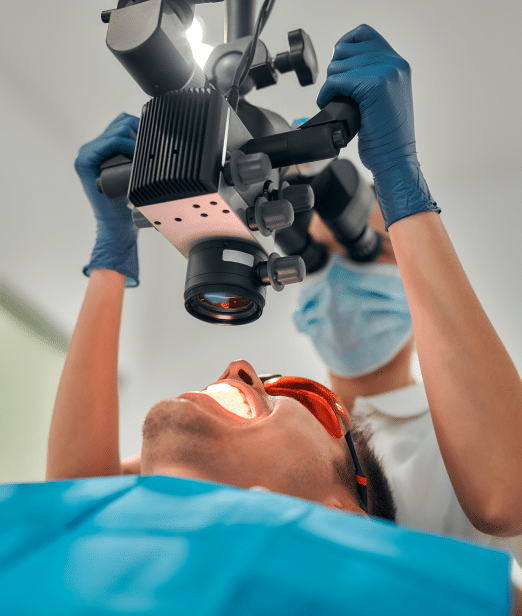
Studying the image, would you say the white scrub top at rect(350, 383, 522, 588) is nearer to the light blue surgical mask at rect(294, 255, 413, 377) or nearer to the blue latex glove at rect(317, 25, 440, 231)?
the light blue surgical mask at rect(294, 255, 413, 377)

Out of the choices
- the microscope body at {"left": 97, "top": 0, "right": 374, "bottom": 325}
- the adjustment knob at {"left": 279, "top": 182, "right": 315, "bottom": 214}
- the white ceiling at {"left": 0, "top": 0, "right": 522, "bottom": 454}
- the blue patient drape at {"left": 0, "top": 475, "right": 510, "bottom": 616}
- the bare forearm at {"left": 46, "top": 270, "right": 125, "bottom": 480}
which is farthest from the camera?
the white ceiling at {"left": 0, "top": 0, "right": 522, "bottom": 454}

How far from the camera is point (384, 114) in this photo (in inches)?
30.4

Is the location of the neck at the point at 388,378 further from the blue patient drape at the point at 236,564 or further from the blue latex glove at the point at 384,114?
the blue patient drape at the point at 236,564

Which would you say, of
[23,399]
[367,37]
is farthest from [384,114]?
[23,399]

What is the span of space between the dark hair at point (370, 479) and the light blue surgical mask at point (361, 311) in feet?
0.86

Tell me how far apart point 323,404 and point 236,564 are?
583 mm

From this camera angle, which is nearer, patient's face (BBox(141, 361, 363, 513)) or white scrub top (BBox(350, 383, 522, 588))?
patient's face (BBox(141, 361, 363, 513))

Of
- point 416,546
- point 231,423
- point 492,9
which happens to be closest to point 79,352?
point 231,423

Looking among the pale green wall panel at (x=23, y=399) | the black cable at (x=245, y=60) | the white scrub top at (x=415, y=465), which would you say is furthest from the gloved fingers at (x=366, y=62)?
the pale green wall panel at (x=23, y=399)

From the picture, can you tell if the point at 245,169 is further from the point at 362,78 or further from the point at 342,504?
the point at 342,504

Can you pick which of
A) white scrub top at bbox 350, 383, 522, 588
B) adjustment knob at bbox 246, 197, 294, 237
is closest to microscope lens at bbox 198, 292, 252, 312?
adjustment knob at bbox 246, 197, 294, 237

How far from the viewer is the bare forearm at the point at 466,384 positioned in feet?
2.24

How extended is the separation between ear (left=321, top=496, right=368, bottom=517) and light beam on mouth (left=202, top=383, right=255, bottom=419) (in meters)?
0.19

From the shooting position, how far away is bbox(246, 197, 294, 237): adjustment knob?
623mm
